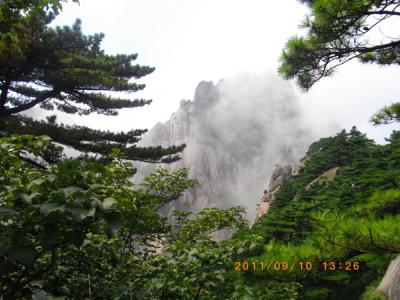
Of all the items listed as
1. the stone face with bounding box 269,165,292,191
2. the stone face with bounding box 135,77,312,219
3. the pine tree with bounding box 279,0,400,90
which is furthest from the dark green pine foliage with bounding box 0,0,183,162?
the stone face with bounding box 135,77,312,219

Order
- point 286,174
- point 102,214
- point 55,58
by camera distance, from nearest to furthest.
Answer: point 102,214, point 55,58, point 286,174

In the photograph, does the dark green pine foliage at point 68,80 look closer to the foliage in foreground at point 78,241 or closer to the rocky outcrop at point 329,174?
the foliage in foreground at point 78,241

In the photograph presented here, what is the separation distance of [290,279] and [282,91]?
89.0 meters

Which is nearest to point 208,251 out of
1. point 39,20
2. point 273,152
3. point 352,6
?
point 352,6

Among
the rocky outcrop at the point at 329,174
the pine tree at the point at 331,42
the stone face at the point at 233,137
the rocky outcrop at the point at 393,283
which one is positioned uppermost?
the stone face at the point at 233,137

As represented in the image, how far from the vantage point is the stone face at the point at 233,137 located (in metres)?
75.8

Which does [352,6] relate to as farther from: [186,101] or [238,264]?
[186,101]

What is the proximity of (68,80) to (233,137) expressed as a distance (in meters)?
70.1

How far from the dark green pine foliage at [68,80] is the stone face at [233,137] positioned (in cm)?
5649

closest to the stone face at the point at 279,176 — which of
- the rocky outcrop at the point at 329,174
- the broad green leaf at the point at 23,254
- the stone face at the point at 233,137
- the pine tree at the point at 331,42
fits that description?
the rocky outcrop at the point at 329,174

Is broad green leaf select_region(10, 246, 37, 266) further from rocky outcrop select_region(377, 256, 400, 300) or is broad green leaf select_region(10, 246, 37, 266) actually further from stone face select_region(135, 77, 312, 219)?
stone face select_region(135, 77, 312, 219)

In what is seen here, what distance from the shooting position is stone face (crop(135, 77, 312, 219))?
75812mm

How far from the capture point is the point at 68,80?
1353 cm

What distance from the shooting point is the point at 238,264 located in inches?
105
